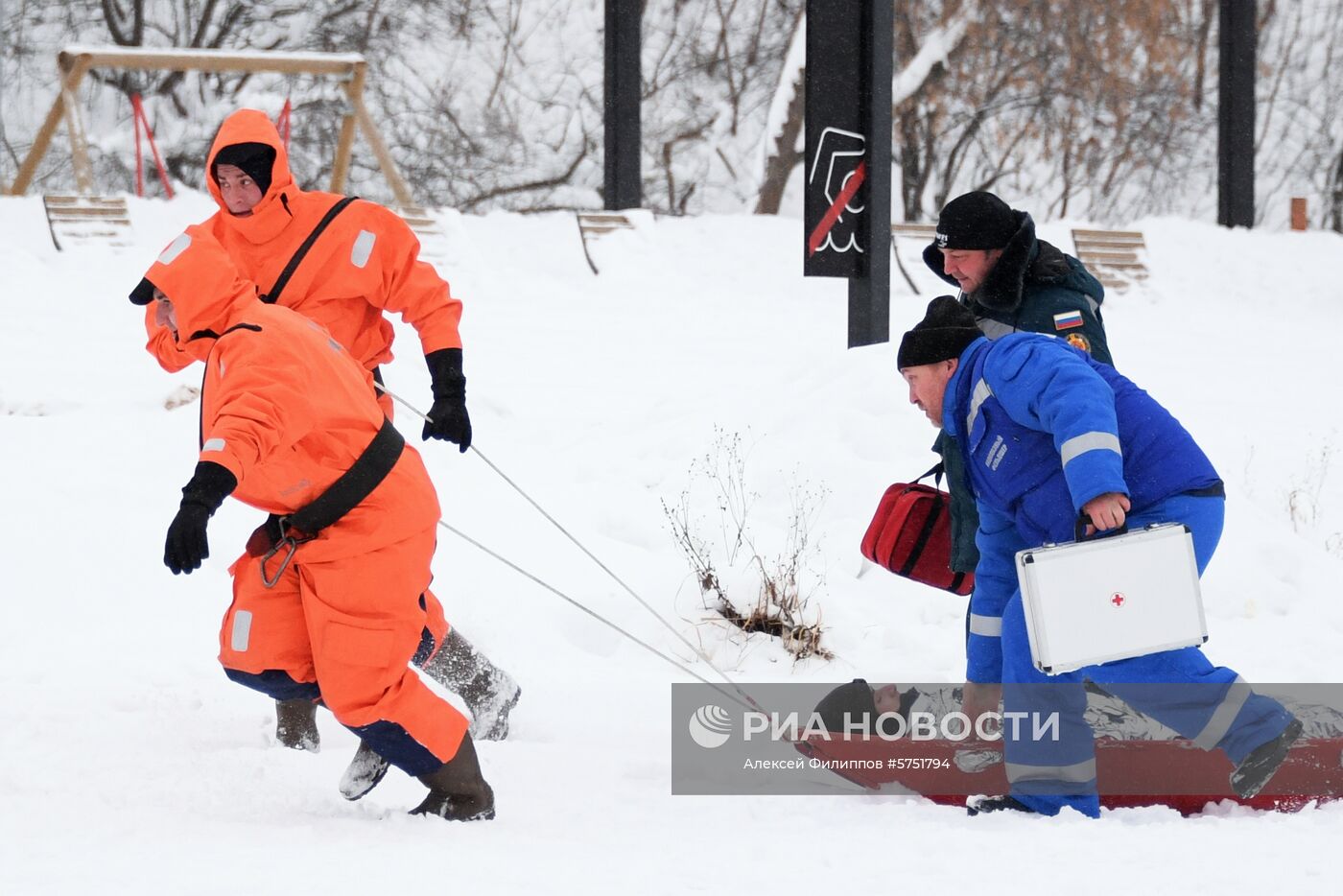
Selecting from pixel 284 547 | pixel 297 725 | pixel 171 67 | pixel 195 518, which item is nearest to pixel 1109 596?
pixel 284 547

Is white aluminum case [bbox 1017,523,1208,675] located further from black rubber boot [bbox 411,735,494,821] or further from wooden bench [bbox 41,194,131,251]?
wooden bench [bbox 41,194,131,251]

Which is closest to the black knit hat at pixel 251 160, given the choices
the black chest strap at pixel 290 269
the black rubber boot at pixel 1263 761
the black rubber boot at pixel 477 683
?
the black chest strap at pixel 290 269

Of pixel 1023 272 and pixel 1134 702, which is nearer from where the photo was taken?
A: pixel 1134 702

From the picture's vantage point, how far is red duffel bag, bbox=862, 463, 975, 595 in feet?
12.2

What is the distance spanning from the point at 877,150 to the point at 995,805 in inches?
139

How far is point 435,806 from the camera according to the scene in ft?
9.67

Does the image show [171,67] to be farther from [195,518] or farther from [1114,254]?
[195,518]

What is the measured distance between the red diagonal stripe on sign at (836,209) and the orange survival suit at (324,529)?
11.3ft

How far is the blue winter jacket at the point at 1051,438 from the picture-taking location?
286cm

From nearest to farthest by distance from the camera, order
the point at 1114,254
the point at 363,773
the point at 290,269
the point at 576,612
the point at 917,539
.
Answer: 1. the point at 363,773
2. the point at 290,269
3. the point at 917,539
4. the point at 576,612
5. the point at 1114,254

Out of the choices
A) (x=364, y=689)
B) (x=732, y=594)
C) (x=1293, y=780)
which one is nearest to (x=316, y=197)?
(x=364, y=689)

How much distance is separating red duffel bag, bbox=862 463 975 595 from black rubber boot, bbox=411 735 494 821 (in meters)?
1.29

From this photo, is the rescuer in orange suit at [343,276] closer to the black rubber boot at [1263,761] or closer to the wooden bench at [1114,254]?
the black rubber boot at [1263,761]

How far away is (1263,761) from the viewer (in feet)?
9.87
